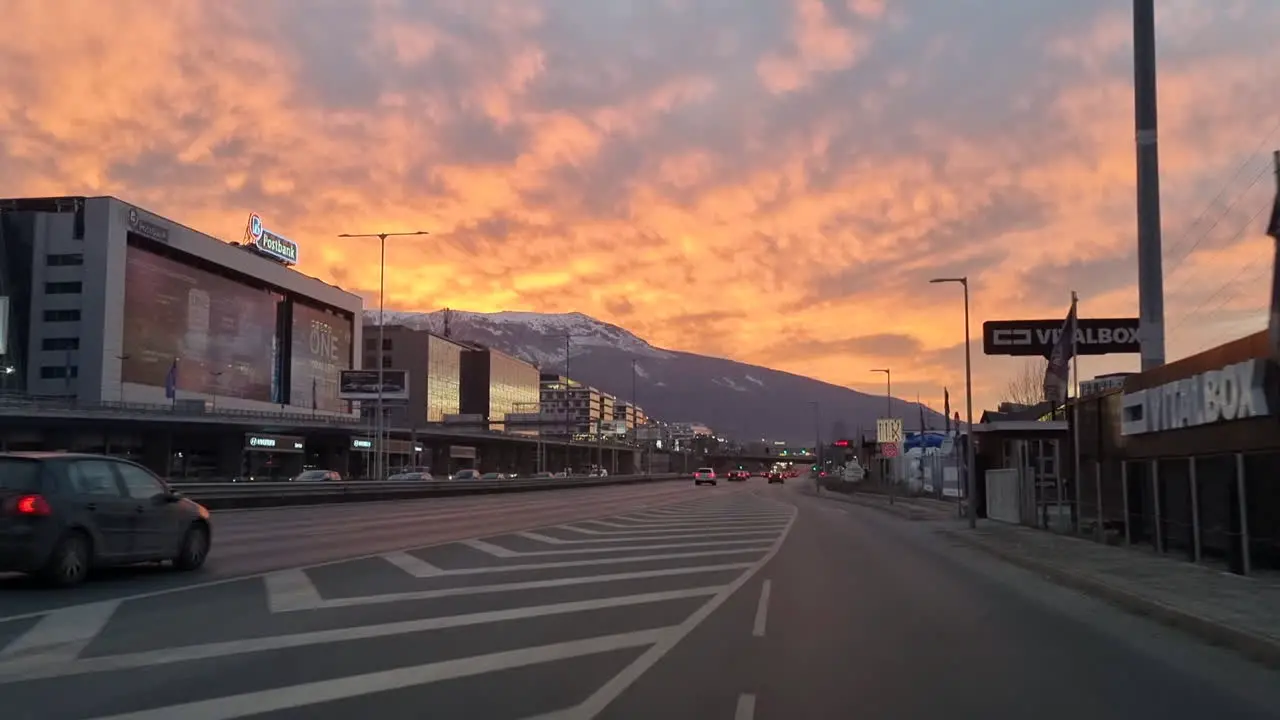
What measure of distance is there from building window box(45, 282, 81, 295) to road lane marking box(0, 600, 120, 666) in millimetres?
107508

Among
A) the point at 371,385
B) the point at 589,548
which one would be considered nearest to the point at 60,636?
the point at 589,548

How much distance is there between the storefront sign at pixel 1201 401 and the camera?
16.2 metres

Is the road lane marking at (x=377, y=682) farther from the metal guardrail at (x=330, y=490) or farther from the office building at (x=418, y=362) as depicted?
the office building at (x=418, y=362)

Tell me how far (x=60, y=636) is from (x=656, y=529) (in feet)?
61.1

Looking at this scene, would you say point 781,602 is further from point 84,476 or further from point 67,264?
point 67,264

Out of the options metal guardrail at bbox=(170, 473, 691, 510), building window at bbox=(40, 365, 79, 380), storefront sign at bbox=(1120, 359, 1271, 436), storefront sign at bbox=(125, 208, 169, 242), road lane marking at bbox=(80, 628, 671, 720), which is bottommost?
road lane marking at bbox=(80, 628, 671, 720)

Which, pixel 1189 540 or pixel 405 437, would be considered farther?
pixel 405 437

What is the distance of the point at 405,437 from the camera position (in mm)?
124438

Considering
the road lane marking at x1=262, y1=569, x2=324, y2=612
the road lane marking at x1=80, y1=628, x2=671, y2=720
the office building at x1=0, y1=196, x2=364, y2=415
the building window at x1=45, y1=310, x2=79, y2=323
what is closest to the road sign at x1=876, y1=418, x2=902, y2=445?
the office building at x1=0, y1=196, x2=364, y2=415

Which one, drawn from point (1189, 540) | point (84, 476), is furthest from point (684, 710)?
point (1189, 540)

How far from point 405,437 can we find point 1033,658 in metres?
119

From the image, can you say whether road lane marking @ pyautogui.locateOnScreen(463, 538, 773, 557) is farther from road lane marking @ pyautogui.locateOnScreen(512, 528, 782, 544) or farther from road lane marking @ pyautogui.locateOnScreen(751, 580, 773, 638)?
road lane marking @ pyautogui.locateOnScreen(751, 580, 773, 638)

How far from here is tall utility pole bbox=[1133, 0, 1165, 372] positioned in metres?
27.8

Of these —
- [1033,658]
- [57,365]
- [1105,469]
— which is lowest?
[1033,658]
